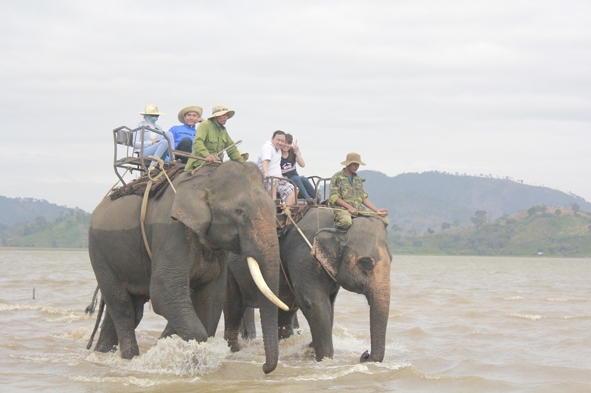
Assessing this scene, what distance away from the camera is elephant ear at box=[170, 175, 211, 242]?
28.2 feet

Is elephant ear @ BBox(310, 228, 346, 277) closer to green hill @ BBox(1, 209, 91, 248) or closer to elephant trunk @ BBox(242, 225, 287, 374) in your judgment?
elephant trunk @ BBox(242, 225, 287, 374)

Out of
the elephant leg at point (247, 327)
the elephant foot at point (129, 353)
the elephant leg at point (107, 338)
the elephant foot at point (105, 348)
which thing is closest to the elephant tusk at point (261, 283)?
the elephant foot at point (129, 353)

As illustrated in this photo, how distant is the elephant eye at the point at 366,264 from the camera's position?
1017 centimetres

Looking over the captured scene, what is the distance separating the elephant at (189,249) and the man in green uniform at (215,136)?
1.55ft

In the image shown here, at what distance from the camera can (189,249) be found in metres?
8.95

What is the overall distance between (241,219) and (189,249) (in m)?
0.76

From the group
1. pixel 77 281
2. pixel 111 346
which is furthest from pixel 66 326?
pixel 77 281

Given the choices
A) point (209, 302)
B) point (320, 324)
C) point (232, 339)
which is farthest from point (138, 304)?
point (320, 324)

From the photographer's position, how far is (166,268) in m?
8.95

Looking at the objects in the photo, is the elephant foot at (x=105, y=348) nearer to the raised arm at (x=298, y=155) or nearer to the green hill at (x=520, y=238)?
the raised arm at (x=298, y=155)

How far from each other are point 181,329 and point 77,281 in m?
22.2

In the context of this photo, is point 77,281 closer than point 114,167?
No

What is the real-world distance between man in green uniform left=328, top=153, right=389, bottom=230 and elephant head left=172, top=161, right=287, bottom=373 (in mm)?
2280

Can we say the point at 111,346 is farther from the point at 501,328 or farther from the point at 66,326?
the point at 501,328
